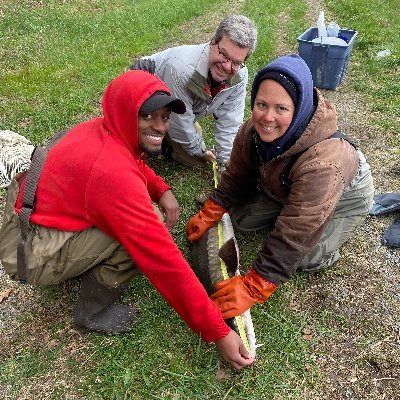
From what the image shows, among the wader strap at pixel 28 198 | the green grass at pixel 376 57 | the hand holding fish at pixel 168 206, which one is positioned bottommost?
the green grass at pixel 376 57

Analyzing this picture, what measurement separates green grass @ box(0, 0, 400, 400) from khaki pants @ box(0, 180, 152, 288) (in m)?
0.56

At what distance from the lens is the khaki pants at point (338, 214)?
331cm

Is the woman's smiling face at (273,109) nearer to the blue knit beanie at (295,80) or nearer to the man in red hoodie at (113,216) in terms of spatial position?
the blue knit beanie at (295,80)

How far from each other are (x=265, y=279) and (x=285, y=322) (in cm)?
49

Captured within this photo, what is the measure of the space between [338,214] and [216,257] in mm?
1058

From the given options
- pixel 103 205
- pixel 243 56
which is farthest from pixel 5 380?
pixel 243 56

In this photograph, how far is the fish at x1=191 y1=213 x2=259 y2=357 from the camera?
313 centimetres

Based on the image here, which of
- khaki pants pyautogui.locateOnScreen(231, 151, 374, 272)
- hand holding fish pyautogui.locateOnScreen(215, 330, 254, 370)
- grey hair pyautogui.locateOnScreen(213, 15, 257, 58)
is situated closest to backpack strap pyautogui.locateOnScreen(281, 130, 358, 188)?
khaki pants pyautogui.locateOnScreen(231, 151, 374, 272)

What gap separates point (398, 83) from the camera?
639cm

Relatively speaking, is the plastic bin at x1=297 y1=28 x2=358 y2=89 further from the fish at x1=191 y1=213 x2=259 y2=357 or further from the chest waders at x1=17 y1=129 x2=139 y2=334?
the chest waders at x1=17 y1=129 x2=139 y2=334

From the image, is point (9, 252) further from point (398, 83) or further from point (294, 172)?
point (398, 83)

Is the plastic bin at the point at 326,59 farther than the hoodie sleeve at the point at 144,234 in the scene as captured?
Yes

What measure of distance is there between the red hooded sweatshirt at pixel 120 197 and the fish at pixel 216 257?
707 millimetres

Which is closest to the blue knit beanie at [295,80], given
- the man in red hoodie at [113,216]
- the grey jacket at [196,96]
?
the man in red hoodie at [113,216]
